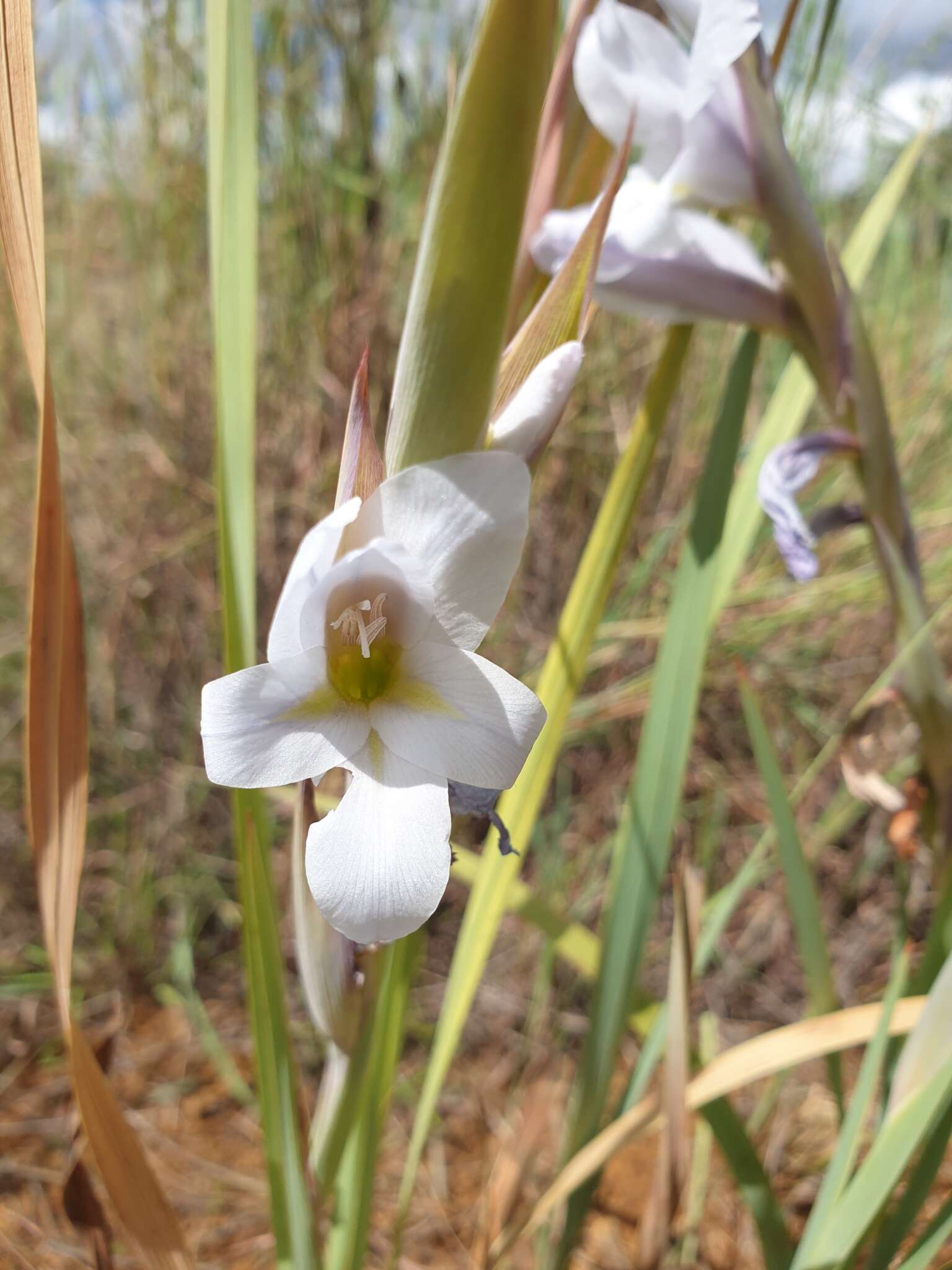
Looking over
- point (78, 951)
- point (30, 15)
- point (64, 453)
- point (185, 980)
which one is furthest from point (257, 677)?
point (64, 453)

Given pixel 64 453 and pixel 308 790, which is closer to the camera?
pixel 308 790

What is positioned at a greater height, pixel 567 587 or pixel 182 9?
pixel 182 9

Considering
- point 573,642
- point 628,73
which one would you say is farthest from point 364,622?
point 628,73

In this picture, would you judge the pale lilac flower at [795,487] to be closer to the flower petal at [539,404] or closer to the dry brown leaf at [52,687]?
the flower petal at [539,404]

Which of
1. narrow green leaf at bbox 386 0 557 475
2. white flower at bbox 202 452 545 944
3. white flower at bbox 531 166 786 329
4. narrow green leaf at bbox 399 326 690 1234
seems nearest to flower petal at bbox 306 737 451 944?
white flower at bbox 202 452 545 944

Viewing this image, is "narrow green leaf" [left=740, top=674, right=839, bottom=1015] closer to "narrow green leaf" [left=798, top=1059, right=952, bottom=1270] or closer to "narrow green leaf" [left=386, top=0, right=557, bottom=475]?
"narrow green leaf" [left=798, top=1059, right=952, bottom=1270]

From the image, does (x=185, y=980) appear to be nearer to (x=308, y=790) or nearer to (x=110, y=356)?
(x=308, y=790)

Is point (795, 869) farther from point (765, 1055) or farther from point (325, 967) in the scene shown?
point (325, 967)
